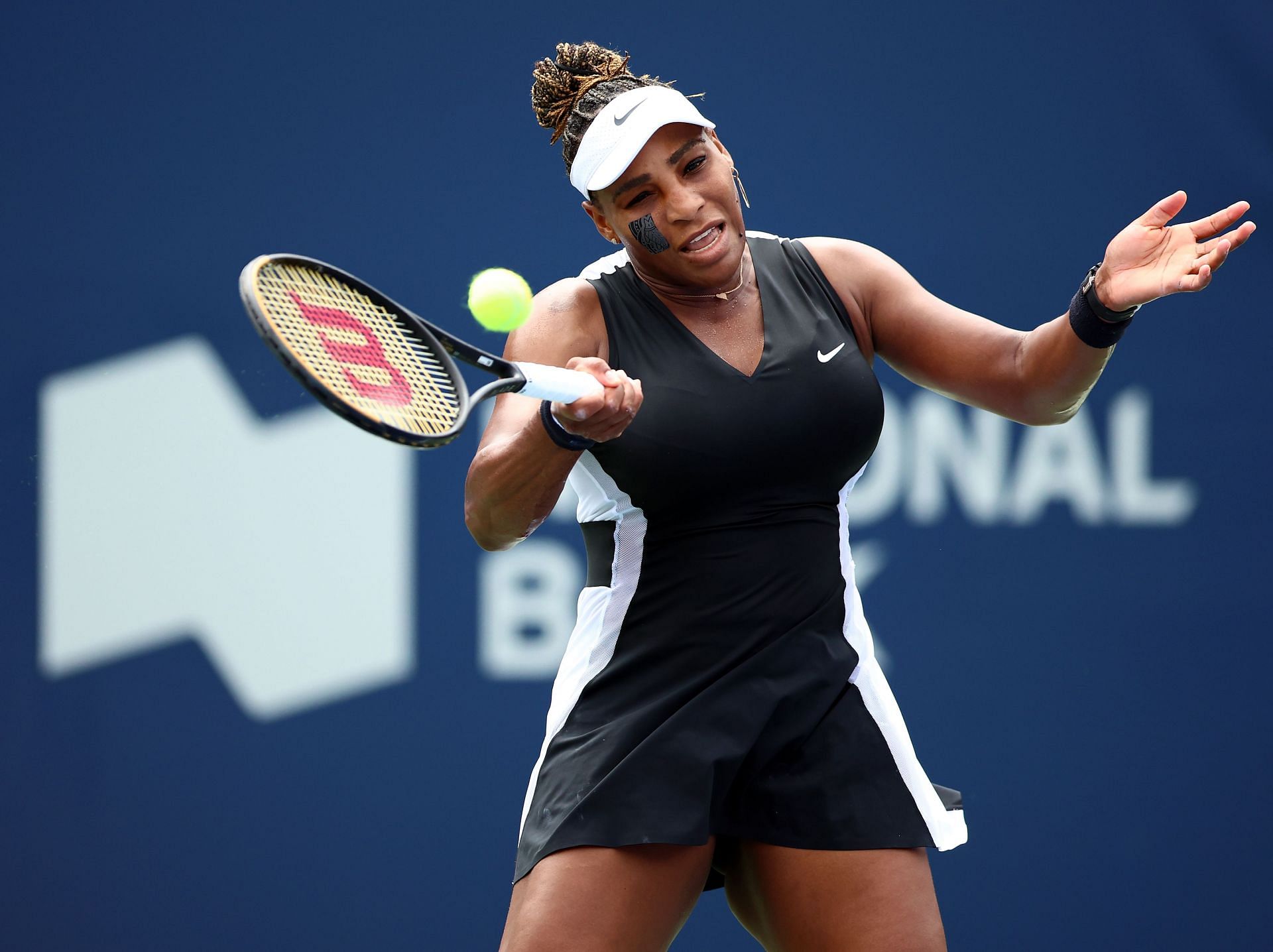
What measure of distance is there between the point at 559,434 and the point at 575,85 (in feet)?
2.13

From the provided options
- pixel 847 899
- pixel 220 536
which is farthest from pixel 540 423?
pixel 220 536

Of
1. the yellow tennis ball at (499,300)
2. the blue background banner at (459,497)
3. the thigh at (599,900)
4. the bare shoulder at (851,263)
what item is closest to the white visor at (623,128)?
the bare shoulder at (851,263)

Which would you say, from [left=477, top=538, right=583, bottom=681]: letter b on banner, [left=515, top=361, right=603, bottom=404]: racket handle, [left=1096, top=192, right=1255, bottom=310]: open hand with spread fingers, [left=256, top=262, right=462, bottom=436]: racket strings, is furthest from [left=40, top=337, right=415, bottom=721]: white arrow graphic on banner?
[left=1096, top=192, right=1255, bottom=310]: open hand with spread fingers

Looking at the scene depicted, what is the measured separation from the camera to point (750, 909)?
6.19 feet

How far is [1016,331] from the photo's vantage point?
1.95 m

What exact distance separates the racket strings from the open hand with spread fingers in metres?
0.85

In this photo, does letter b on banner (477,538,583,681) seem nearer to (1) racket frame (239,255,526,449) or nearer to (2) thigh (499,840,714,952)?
(2) thigh (499,840,714,952)

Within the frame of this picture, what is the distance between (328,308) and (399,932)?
220 cm

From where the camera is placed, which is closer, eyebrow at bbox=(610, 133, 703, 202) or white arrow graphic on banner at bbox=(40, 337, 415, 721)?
eyebrow at bbox=(610, 133, 703, 202)

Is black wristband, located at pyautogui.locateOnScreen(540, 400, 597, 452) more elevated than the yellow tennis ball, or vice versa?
the yellow tennis ball

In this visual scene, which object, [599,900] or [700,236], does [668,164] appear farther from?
[599,900]

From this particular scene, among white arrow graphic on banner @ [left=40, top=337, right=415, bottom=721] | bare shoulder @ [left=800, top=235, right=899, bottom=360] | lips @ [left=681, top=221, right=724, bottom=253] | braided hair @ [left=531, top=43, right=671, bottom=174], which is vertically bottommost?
white arrow graphic on banner @ [left=40, top=337, right=415, bottom=721]

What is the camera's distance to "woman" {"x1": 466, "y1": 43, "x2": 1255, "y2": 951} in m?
1.73

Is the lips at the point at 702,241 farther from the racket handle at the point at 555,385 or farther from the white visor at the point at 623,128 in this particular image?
the racket handle at the point at 555,385
